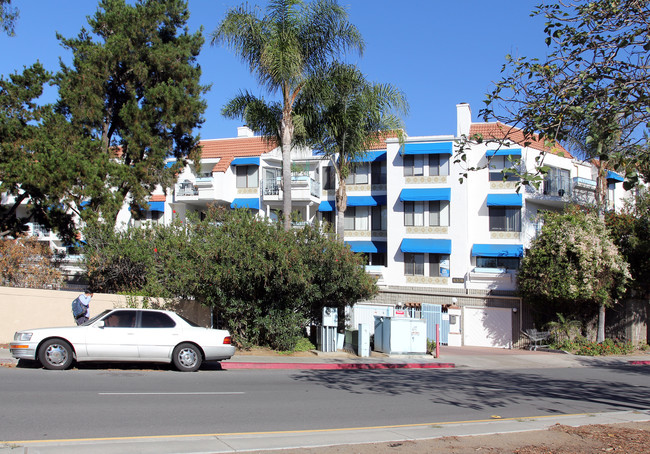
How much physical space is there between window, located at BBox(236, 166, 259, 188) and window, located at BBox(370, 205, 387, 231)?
811cm

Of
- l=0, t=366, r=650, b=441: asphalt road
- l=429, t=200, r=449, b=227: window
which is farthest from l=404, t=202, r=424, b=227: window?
l=0, t=366, r=650, b=441: asphalt road

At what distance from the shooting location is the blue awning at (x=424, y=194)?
1364 inches

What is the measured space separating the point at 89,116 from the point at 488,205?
22327 millimetres

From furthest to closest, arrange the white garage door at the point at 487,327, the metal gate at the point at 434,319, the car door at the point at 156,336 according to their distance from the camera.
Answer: the white garage door at the point at 487,327
the metal gate at the point at 434,319
the car door at the point at 156,336

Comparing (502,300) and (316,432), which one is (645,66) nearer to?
(316,432)

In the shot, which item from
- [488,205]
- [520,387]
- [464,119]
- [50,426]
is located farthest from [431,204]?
[50,426]

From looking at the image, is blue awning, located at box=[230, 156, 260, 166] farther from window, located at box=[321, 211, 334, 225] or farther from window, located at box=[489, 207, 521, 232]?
window, located at box=[489, 207, 521, 232]

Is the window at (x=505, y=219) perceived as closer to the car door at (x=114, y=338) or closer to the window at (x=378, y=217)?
the window at (x=378, y=217)

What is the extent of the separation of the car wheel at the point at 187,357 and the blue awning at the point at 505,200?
79.2 ft

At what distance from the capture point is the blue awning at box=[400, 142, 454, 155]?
34.4 m

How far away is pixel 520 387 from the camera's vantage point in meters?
14.8

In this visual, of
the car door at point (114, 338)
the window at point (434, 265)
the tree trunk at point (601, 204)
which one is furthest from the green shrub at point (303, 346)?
the window at point (434, 265)

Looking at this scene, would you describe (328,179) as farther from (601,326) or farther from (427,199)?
(601,326)

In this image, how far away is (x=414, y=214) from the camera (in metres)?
35.9
